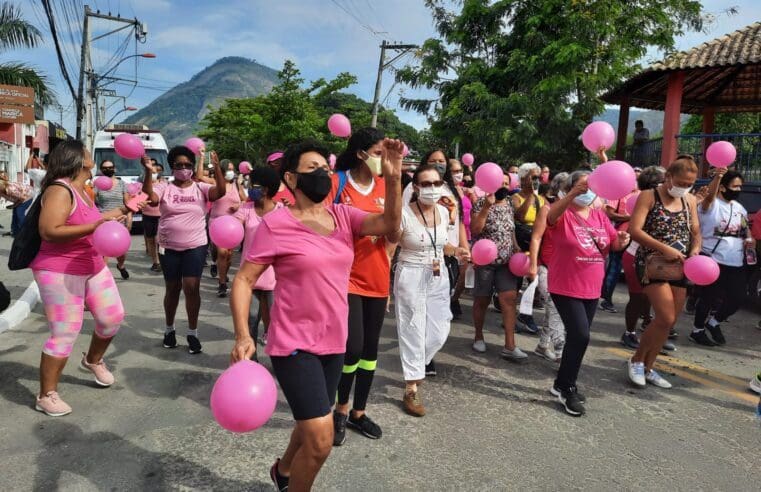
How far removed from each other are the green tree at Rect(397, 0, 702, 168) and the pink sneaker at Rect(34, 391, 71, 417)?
59.0ft

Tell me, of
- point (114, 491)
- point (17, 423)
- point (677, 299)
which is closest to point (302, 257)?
point (114, 491)

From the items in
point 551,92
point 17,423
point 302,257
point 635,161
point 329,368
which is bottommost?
point 17,423

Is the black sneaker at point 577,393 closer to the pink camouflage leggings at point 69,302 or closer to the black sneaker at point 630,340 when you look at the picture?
the black sneaker at point 630,340

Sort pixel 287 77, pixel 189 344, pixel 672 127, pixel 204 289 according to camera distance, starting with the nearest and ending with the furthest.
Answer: pixel 189 344
pixel 204 289
pixel 672 127
pixel 287 77

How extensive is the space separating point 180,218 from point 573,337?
11.6 feet

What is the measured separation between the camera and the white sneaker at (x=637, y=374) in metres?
4.62

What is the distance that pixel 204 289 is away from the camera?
8.25 m

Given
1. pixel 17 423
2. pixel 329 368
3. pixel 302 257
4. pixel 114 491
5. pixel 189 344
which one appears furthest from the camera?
pixel 189 344

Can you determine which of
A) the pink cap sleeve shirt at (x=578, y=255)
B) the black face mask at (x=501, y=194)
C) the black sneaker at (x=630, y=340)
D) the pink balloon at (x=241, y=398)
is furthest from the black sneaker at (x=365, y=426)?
the black sneaker at (x=630, y=340)

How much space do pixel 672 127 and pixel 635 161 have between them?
240 centimetres

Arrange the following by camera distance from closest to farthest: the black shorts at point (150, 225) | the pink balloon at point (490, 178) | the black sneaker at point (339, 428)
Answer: the black sneaker at point (339, 428)
the pink balloon at point (490, 178)
the black shorts at point (150, 225)

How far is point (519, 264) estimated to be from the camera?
5.15 metres

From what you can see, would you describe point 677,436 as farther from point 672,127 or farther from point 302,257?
point 672,127

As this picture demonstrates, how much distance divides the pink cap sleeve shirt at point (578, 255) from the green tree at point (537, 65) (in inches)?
627
